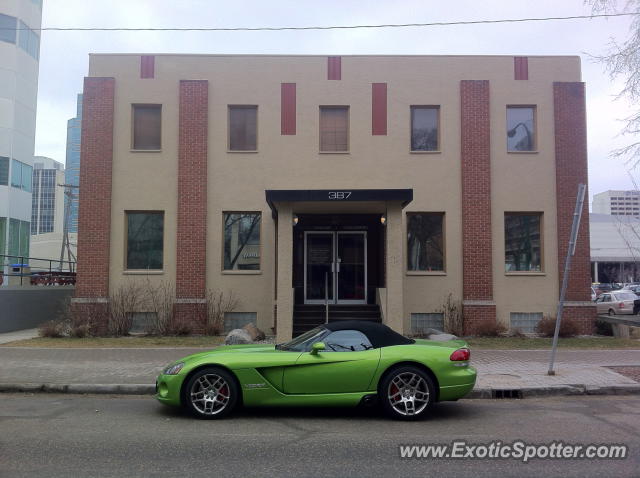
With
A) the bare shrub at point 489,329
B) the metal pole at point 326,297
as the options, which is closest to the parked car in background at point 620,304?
the bare shrub at point 489,329

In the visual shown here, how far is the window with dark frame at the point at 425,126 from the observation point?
18500 millimetres

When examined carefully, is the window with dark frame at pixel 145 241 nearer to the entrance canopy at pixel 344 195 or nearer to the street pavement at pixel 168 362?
the street pavement at pixel 168 362

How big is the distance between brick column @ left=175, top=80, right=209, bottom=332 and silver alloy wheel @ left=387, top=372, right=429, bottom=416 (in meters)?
11.0

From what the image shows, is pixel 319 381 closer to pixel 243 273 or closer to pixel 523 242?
pixel 243 273

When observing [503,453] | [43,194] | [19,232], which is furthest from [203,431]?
[43,194]

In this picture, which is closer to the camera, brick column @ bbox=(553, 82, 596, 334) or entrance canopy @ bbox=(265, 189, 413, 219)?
entrance canopy @ bbox=(265, 189, 413, 219)

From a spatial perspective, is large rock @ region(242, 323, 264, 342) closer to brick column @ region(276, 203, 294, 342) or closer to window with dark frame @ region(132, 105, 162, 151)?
brick column @ region(276, 203, 294, 342)

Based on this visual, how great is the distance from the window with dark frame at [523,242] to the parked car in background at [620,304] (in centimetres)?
1447

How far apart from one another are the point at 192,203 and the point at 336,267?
15.7 feet

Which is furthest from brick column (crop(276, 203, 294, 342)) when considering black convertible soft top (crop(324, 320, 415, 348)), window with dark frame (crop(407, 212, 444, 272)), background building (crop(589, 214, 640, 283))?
background building (crop(589, 214, 640, 283))

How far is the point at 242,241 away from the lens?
1834 centimetres

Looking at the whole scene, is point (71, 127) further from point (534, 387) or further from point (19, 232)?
point (534, 387)

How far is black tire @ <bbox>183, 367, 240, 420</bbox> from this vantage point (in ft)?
24.8

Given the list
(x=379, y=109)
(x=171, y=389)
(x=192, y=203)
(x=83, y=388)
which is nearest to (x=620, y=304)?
(x=379, y=109)
